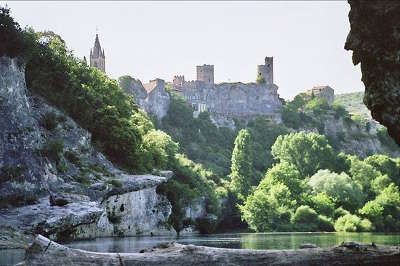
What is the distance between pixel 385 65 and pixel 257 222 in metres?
68.9

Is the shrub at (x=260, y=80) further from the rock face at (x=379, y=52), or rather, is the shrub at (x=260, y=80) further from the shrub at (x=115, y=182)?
the rock face at (x=379, y=52)

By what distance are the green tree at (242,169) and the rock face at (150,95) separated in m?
25.4

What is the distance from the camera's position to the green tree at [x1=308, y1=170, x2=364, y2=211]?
3516 inches

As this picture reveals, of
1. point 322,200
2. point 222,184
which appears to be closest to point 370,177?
point 322,200

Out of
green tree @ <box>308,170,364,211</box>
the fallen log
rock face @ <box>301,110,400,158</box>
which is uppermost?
rock face @ <box>301,110,400,158</box>

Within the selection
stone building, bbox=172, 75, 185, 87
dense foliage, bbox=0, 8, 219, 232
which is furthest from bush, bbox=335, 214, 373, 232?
stone building, bbox=172, 75, 185, 87

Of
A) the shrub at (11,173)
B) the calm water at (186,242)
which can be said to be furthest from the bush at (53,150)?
the calm water at (186,242)

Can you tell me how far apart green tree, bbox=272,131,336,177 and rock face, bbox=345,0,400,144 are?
95.5m

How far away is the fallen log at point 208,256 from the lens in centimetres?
1441

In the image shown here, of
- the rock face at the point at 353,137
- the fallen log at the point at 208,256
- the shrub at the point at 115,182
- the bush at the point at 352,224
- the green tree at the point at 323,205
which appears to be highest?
the rock face at the point at 353,137

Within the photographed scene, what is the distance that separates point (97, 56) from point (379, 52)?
129899 millimetres

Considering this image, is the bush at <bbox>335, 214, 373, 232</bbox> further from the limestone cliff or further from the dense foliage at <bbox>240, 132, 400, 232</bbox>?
the limestone cliff

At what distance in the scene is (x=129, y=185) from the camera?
48562 mm

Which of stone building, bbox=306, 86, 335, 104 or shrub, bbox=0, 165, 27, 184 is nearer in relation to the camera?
shrub, bbox=0, 165, 27, 184
